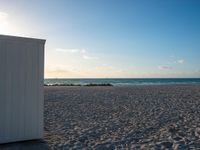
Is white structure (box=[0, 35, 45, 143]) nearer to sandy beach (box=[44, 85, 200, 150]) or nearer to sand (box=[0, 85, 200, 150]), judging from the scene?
sand (box=[0, 85, 200, 150])

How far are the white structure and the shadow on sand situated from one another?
0.33 ft

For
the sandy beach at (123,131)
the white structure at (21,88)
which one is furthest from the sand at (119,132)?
the white structure at (21,88)

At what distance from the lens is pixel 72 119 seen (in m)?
8.37

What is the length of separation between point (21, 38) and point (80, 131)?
2.76m

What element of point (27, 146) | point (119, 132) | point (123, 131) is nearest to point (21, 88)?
point (27, 146)

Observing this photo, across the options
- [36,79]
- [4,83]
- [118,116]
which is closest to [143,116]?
[118,116]

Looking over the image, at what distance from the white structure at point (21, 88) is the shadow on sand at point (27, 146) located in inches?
3.9

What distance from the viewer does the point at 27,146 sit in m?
5.02

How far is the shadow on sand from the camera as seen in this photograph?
16.1ft

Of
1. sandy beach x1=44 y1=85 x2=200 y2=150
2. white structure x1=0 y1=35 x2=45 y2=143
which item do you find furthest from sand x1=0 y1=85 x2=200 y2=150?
white structure x1=0 y1=35 x2=45 y2=143

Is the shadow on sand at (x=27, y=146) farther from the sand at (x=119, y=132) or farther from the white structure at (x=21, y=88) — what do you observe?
the white structure at (x=21, y=88)

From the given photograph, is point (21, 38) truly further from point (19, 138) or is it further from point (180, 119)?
point (180, 119)

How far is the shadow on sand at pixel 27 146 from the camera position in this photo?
491 cm

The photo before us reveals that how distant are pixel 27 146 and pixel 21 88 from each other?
115 cm
